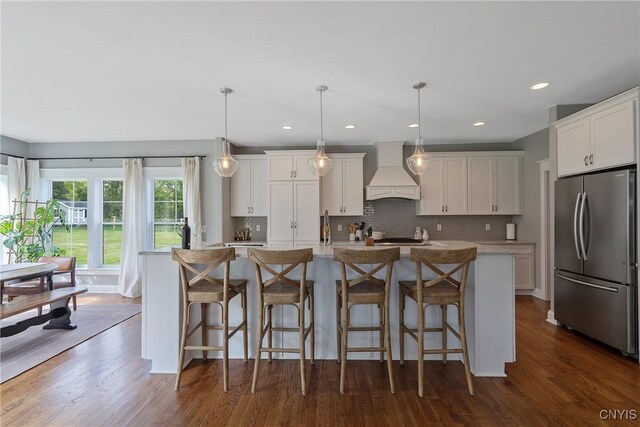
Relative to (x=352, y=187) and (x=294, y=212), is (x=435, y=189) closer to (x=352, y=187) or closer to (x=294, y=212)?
(x=352, y=187)

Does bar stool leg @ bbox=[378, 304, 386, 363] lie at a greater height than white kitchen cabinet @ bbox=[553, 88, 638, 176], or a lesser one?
lesser

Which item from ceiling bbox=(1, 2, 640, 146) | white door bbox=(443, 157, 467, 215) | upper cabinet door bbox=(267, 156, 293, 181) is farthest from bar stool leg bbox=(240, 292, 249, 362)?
white door bbox=(443, 157, 467, 215)

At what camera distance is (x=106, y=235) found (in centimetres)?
551

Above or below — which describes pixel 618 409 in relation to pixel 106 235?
below

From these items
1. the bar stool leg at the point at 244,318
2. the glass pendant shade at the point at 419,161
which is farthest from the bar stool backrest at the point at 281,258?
the glass pendant shade at the point at 419,161

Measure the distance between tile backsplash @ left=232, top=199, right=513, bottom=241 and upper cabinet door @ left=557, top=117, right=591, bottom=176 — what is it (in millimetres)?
1991

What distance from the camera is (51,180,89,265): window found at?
5.47 metres

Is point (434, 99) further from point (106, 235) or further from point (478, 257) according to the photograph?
point (106, 235)

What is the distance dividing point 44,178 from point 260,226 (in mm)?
3816

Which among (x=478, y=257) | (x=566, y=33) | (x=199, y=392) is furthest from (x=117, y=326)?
(x=566, y=33)

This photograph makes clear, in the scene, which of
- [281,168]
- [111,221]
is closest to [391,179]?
[281,168]

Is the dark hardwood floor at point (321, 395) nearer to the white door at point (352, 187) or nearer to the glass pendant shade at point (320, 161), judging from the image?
the glass pendant shade at point (320, 161)

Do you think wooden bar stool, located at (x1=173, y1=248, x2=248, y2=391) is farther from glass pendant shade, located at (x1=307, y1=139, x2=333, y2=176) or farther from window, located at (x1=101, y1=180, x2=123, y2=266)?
window, located at (x1=101, y1=180, x2=123, y2=266)

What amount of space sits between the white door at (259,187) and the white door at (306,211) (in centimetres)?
59
